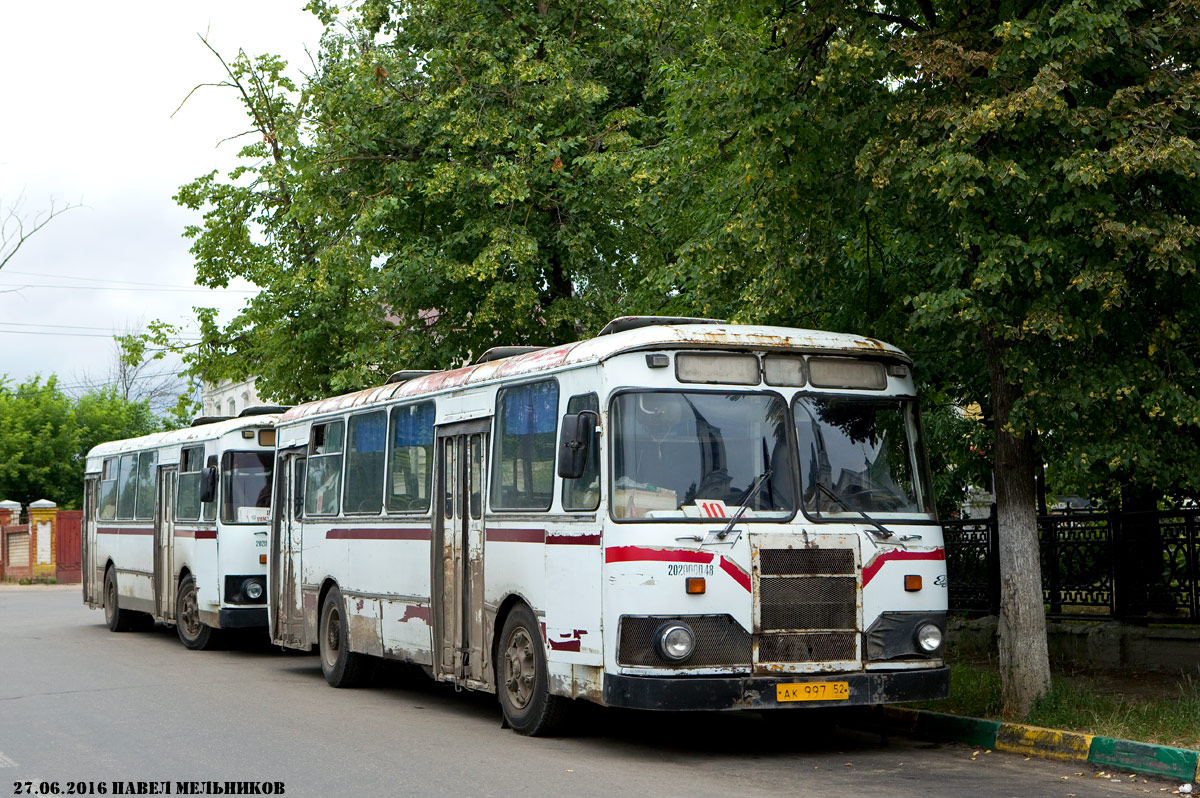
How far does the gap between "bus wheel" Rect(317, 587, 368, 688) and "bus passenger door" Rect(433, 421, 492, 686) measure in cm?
257

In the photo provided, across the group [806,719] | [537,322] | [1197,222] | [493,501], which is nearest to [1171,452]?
[1197,222]

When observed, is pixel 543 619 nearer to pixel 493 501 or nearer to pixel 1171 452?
pixel 493 501

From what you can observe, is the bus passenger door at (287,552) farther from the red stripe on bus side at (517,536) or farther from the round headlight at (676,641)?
the round headlight at (676,641)

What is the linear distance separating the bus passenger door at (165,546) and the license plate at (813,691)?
13634 millimetres

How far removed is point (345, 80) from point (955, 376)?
14492mm

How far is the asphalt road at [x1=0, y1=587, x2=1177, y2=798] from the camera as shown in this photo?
9.21 meters

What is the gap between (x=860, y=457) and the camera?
10.8m

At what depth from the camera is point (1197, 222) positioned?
10508 mm

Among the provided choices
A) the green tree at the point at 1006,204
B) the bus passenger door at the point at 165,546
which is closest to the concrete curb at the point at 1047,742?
the green tree at the point at 1006,204

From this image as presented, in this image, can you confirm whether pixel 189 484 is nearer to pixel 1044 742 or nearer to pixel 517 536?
pixel 517 536

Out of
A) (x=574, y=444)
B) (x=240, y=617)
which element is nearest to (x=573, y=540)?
(x=574, y=444)

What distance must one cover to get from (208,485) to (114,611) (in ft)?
19.4

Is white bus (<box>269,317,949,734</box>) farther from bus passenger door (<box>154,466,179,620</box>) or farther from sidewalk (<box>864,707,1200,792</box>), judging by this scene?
bus passenger door (<box>154,466,179,620</box>)

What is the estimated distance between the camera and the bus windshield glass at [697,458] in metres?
10.1
